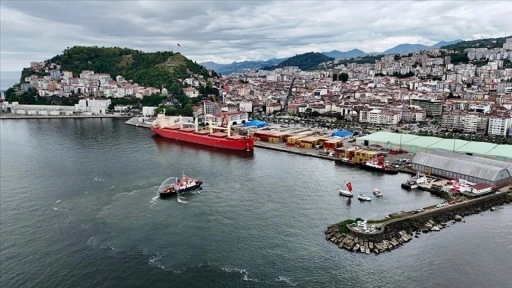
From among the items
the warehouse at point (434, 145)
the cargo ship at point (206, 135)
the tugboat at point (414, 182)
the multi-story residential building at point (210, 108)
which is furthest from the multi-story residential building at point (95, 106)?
the tugboat at point (414, 182)

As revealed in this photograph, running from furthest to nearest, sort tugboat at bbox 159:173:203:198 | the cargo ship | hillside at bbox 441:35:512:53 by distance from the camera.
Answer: hillside at bbox 441:35:512:53
the cargo ship
tugboat at bbox 159:173:203:198

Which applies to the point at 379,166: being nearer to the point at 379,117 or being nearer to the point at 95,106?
the point at 379,117

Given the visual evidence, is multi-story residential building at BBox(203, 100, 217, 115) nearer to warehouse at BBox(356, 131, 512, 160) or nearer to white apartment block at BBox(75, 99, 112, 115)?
white apartment block at BBox(75, 99, 112, 115)

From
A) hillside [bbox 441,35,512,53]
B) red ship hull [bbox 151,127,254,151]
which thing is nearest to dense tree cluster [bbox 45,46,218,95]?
red ship hull [bbox 151,127,254,151]

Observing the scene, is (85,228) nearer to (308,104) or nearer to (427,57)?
(308,104)

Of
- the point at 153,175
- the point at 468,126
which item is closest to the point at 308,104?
the point at 468,126

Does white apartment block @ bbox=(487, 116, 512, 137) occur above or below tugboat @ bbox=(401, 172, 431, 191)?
above
